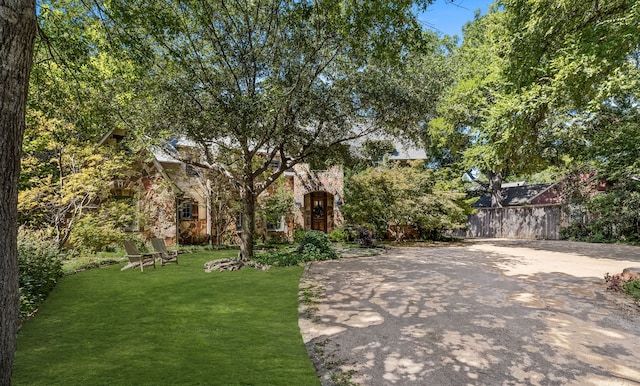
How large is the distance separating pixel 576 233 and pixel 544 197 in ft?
30.8

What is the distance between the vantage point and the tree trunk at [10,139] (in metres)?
2.17

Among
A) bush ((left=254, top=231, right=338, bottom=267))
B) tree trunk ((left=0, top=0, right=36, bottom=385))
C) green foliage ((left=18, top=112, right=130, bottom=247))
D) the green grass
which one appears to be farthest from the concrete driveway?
green foliage ((left=18, top=112, right=130, bottom=247))

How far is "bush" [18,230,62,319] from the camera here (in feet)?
20.5

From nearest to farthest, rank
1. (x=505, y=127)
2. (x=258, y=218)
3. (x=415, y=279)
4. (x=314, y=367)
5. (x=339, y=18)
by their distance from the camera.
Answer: (x=314, y=367)
(x=339, y=18)
(x=415, y=279)
(x=505, y=127)
(x=258, y=218)

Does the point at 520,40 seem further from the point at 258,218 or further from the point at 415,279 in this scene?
the point at 258,218

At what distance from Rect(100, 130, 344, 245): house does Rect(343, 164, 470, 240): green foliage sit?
299 centimetres

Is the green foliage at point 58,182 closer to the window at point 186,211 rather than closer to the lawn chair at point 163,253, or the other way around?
the lawn chair at point 163,253

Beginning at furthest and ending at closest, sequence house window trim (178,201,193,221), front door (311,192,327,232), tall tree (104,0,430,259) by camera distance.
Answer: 1. front door (311,192,327,232)
2. house window trim (178,201,193,221)
3. tall tree (104,0,430,259)

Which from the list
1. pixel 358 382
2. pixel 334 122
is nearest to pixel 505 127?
pixel 334 122

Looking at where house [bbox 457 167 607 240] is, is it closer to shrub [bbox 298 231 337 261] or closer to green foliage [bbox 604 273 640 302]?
shrub [bbox 298 231 337 261]

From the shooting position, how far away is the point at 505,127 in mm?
11562

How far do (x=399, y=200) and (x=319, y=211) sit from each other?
655 cm

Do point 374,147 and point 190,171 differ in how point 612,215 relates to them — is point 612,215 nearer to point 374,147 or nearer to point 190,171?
point 374,147

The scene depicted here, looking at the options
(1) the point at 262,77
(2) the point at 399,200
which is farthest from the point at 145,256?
(2) the point at 399,200
